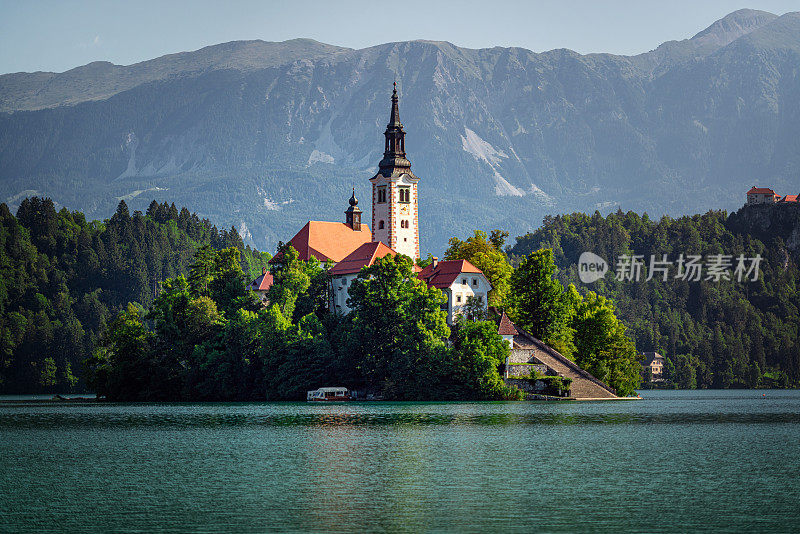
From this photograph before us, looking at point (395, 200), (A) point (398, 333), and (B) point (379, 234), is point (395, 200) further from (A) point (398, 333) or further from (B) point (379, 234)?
(A) point (398, 333)

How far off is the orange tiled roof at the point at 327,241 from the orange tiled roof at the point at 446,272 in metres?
21.2

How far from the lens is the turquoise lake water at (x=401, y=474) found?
40.0m

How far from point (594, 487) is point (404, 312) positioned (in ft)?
236

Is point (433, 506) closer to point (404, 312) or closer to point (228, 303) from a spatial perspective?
point (404, 312)

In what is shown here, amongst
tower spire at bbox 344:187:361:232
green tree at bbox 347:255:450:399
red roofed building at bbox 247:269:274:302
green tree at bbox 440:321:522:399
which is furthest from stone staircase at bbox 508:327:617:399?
tower spire at bbox 344:187:361:232

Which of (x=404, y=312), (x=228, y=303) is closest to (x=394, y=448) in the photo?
(x=404, y=312)

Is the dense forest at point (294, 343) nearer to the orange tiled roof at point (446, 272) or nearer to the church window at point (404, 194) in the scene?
the orange tiled roof at point (446, 272)

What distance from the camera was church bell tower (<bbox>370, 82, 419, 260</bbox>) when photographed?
151m

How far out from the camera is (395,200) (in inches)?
5974

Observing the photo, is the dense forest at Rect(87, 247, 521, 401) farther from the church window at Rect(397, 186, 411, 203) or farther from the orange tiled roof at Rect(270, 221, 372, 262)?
the church window at Rect(397, 186, 411, 203)

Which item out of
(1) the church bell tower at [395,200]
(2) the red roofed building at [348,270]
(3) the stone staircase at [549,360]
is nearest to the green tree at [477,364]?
(3) the stone staircase at [549,360]

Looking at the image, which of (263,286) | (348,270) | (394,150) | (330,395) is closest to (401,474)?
(330,395)

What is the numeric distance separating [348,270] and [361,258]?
7.46 ft

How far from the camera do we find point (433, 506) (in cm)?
4297
